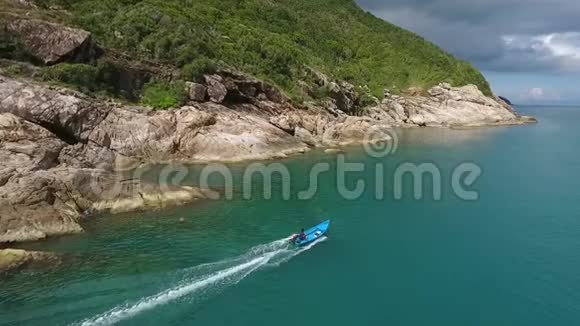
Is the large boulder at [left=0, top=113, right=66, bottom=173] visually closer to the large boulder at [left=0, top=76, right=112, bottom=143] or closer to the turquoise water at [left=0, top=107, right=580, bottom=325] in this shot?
the large boulder at [left=0, top=76, right=112, bottom=143]

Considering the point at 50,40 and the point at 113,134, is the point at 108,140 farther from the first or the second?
the point at 50,40

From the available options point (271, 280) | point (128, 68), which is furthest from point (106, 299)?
point (128, 68)

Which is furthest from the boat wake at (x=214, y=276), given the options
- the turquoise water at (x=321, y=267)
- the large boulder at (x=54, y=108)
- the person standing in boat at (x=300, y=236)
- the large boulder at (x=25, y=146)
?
the large boulder at (x=54, y=108)

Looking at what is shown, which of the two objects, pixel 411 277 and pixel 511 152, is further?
pixel 511 152

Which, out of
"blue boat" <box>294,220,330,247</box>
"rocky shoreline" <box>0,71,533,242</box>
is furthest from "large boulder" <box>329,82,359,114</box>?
"blue boat" <box>294,220,330,247</box>

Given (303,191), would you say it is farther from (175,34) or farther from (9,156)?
(175,34)

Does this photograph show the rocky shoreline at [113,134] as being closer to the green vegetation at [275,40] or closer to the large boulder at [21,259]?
the large boulder at [21,259]

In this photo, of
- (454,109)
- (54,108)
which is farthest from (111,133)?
(454,109)
